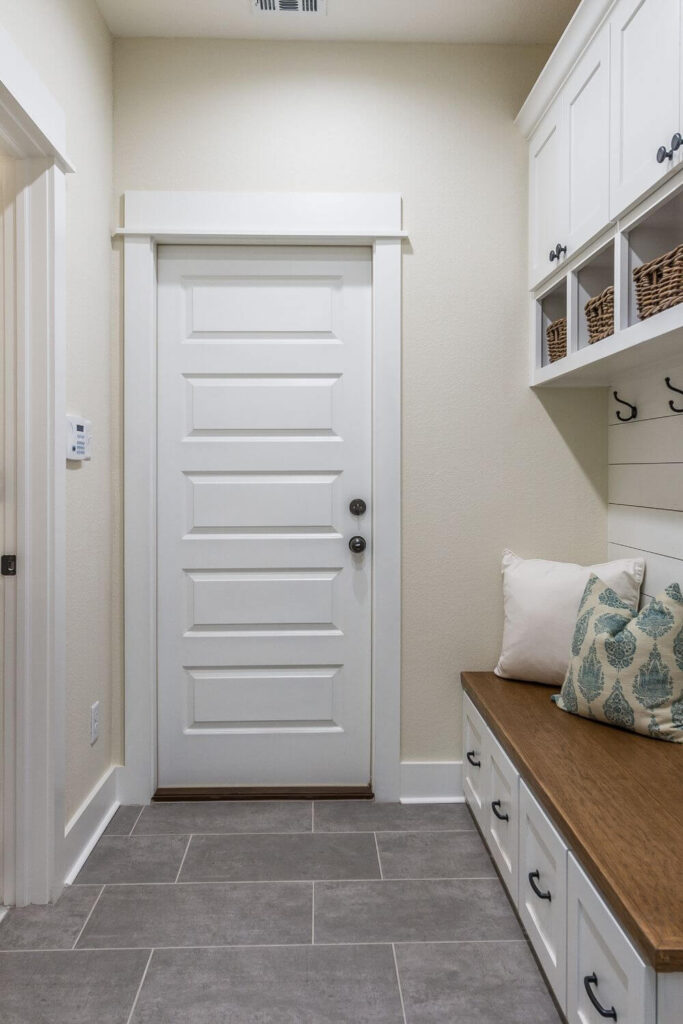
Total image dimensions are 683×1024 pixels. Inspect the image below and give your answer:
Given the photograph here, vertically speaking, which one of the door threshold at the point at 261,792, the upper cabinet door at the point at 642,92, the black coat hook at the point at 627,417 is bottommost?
the door threshold at the point at 261,792

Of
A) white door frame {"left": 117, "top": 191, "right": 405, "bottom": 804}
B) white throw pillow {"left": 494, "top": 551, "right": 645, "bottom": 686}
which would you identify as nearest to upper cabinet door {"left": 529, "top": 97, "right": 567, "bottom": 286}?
white door frame {"left": 117, "top": 191, "right": 405, "bottom": 804}

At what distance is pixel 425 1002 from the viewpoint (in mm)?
1621

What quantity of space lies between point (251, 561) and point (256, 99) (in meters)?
1.63

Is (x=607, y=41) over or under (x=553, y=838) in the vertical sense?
over

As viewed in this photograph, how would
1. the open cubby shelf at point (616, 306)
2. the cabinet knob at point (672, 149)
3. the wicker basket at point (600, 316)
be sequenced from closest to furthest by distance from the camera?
the cabinet knob at point (672, 149) → the open cubby shelf at point (616, 306) → the wicker basket at point (600, 316)

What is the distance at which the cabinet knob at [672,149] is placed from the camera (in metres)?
1.51

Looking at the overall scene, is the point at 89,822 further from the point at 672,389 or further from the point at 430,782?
the point at 672,389

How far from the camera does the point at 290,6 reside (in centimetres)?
239

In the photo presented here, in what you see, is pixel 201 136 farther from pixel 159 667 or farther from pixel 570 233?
pixel 159 667

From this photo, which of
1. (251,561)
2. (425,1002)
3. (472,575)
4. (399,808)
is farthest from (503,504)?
(425,1002)

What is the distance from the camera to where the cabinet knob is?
1514 millimetres

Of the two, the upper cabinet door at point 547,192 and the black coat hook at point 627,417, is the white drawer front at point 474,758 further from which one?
the upper cabinet door at point 547,192

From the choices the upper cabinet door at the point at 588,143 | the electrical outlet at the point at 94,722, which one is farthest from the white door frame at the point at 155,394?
the upper cabinet door at the point at 588,143

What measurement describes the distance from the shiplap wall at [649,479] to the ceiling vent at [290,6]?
157 cm
